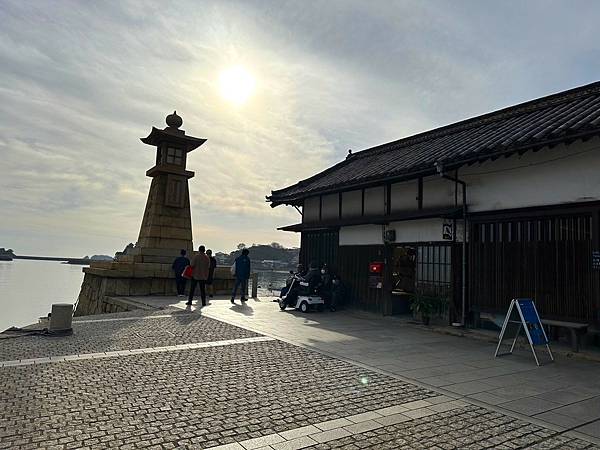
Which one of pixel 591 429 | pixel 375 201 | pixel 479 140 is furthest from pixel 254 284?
pixel 591 429

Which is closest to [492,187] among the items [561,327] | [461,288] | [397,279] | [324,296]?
[461,288]

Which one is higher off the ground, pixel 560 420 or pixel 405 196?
pixel 405 196

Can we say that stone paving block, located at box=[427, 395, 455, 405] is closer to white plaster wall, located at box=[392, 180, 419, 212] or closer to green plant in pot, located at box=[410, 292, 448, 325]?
green plant in pot, located at box=[410, 292, 448, 325]

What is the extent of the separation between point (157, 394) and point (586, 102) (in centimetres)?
1032

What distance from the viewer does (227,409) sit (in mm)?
4273

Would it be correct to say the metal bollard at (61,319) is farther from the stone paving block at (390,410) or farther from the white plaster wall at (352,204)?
the white plaster wall at (352,204)

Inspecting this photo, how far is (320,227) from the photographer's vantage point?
14.1m

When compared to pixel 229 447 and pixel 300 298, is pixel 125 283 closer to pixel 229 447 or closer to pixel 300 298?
pixel 300 298

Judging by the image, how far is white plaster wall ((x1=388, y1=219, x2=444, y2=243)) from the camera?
10.4 meters

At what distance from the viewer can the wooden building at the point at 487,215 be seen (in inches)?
299

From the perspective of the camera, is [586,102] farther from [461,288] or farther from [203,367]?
[203,367]

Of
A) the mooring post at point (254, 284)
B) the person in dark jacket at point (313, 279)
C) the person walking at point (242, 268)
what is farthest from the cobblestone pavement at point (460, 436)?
the mooring post at point (254, 284)

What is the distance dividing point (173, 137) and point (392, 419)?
1651cm

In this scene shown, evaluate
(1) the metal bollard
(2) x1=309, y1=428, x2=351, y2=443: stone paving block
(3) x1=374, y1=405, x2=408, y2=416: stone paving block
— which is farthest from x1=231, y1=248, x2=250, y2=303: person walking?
(2) x1=309, y1=428, x2=351, y2=443: stone paving block
